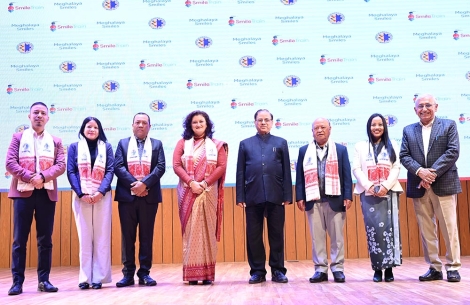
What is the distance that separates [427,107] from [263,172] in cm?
142

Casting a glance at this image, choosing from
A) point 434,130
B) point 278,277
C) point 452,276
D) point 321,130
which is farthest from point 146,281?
point 434,130

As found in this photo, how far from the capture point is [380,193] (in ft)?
13.0

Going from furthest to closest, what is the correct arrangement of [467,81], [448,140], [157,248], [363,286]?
[157,248] → [467,81] → [448,140] → [363,286]

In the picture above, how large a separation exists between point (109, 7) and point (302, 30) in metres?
2.31

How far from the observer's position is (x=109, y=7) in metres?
5.91

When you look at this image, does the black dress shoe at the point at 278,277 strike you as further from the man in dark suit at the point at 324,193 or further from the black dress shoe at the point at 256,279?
the man in dark suit at the point at 324,193

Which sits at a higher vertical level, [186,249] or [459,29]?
[459,29]

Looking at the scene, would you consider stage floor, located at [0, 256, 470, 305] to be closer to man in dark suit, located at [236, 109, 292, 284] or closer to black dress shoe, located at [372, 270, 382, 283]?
black dress shoe, located at [372, 270, 382, 283]

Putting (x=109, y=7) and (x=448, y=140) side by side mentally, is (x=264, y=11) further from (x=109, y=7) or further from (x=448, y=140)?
(x=448, y=140)

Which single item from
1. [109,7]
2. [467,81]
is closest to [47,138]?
[109,7]

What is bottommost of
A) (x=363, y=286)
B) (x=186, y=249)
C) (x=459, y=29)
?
(x=363, y=286)

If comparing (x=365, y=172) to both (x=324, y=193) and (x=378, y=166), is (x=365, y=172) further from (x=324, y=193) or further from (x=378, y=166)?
(x=324, y=193)

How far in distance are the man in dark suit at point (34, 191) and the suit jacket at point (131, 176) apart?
482 mm

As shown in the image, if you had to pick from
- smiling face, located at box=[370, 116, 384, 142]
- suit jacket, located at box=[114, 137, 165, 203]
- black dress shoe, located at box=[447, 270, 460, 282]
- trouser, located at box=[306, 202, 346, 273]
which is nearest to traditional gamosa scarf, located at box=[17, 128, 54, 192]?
suit jacket, located at box=[114, 137, 165, 203]
